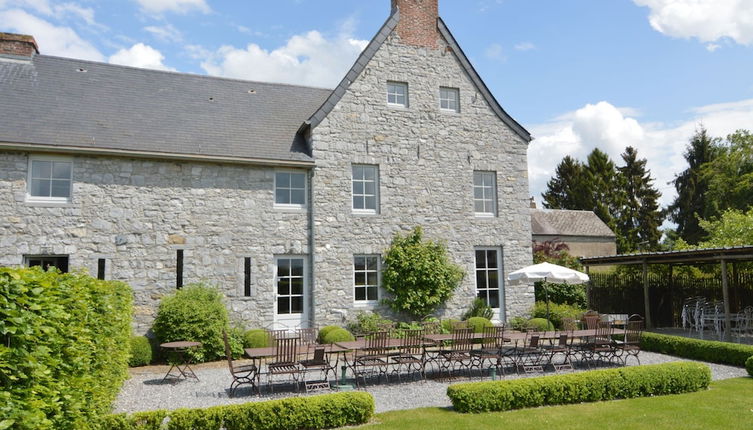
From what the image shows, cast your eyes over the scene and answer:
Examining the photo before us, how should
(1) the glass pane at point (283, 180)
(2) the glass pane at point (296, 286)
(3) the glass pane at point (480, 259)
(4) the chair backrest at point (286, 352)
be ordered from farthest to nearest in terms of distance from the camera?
(3) the glass pane at point (480, 259)
(1) the glass pane at point (283, 180)
(2) the glass pane at point (296, 286)
(4) the chair backrest at point (286, 352)

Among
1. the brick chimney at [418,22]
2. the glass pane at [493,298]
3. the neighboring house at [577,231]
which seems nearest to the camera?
the brick chimney at [418,22]

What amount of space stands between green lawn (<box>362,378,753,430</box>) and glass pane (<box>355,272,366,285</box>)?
746cm

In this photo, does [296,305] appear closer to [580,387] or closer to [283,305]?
[283,305]

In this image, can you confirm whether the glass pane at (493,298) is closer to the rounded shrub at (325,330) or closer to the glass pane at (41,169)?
the rounded shrub at (325,330)

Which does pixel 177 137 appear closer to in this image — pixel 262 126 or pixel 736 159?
pixel 262 126

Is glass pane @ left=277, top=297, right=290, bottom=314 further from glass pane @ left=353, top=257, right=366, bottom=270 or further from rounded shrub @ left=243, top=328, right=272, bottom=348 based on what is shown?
glass pane @ left=353, top=257, right=366, bottom=270

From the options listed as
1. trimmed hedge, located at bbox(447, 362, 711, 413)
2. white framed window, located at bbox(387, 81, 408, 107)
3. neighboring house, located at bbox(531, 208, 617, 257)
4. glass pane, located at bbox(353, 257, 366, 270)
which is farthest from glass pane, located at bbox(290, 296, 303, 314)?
neighboring house, located at bbox(531, 208, 617, 257)

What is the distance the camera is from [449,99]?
17.2 metres

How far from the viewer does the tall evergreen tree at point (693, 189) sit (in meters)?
43.6

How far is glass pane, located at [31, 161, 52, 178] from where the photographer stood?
1311cm

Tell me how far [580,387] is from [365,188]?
8.76 meters

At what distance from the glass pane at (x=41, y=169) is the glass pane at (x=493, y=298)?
12.3 meters

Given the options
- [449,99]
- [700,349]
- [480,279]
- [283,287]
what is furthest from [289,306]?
[700,349]

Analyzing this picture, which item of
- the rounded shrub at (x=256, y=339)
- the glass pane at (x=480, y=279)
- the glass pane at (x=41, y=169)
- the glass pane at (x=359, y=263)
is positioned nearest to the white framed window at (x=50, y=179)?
the glass pane at (x=41, y=169)
